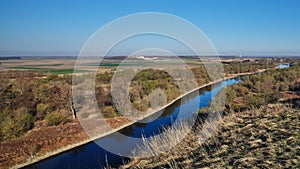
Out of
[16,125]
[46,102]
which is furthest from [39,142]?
[46,102]

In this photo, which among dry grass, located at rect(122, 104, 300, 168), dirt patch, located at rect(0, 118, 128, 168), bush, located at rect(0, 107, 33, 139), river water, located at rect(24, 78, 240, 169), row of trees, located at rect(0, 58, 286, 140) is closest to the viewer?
dry grass, located at rect(122, 104, 300, 168)

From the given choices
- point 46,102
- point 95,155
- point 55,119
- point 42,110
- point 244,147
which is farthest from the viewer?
point 46,102

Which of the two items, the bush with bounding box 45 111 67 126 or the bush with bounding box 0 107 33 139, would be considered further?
the bush with bounding box 45 111 67 126

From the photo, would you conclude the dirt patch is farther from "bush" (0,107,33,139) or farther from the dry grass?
the dry grass

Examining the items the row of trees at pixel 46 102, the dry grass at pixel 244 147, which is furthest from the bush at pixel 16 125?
the dry grass at pixel 244 147

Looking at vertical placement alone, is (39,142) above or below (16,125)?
below

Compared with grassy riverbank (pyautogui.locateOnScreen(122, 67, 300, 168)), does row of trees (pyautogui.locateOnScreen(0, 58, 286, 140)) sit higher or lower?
lower

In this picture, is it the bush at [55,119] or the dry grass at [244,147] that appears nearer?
the dry grass at [244,147]

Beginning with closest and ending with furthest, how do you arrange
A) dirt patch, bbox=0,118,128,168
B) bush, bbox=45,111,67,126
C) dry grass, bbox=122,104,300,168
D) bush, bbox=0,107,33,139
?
dry grass, bbox=122,104,300,168 < dirt patch, bbox=0,118,128,168 < bush, bbox=0,107,33,139 < bush, bbox=45,111,67,126

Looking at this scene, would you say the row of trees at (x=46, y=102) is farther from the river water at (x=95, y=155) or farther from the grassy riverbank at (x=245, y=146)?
the grassy riverbank at (x=245, y=146)

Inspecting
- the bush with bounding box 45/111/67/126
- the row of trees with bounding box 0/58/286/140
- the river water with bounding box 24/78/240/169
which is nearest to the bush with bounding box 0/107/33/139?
the row of trees with bounding box 0/58/286/140

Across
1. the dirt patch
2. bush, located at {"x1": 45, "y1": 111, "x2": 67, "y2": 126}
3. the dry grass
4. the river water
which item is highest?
the dry grass

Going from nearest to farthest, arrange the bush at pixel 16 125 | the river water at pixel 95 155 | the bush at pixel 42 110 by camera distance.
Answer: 1. the river water at pixel 95 155
2. the bush at pixel 16 125
3. the bush at pixel 42 110

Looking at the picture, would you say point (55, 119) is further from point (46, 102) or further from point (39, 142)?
point (46, 102)
